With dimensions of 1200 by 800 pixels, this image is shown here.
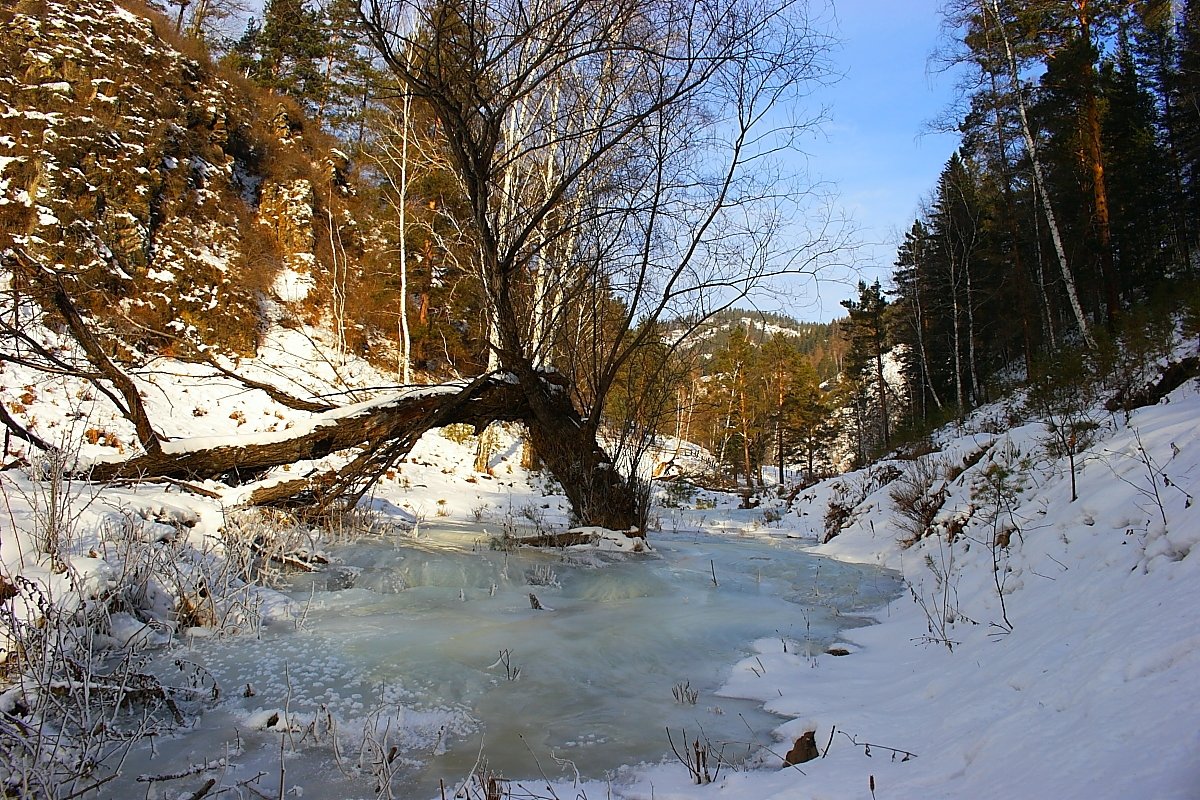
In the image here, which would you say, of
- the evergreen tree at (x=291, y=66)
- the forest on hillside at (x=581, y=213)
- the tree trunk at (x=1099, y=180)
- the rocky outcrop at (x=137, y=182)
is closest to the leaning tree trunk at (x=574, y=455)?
the forest on hillside at (x=581, y=213)

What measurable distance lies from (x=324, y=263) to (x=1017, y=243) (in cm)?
2527

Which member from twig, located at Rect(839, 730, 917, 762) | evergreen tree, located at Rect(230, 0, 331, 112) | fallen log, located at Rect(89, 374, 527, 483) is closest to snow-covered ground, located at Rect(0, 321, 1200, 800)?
twig, located at Rect(839, 730, 917, 762)

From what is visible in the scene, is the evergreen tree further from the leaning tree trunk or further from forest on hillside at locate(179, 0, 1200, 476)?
the leaning tree trunk

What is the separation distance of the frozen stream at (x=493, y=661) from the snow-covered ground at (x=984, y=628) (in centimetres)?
21

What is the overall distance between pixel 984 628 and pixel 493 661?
2.52 metres

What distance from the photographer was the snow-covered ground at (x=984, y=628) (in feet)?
5.66

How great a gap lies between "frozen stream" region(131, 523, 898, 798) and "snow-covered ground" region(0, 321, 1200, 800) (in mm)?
205

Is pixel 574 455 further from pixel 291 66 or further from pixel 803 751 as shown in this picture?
pixel 291 66

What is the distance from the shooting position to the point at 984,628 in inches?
127

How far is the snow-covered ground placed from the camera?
1727mm

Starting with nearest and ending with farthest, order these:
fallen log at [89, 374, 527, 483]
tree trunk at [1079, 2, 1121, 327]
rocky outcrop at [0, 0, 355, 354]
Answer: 1. fallen log at [89, 374, 527, 483]
2. rocky outcrop at [0, 0, 355, 354]
3. tree trunk at [1079, 2, 1121, 327]

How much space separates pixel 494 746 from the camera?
2.43m

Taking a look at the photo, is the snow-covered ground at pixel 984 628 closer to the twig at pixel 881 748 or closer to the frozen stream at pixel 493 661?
the twig at pixel 881 748

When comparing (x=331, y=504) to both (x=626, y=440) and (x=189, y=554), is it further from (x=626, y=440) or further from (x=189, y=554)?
(x=626, y=440)
